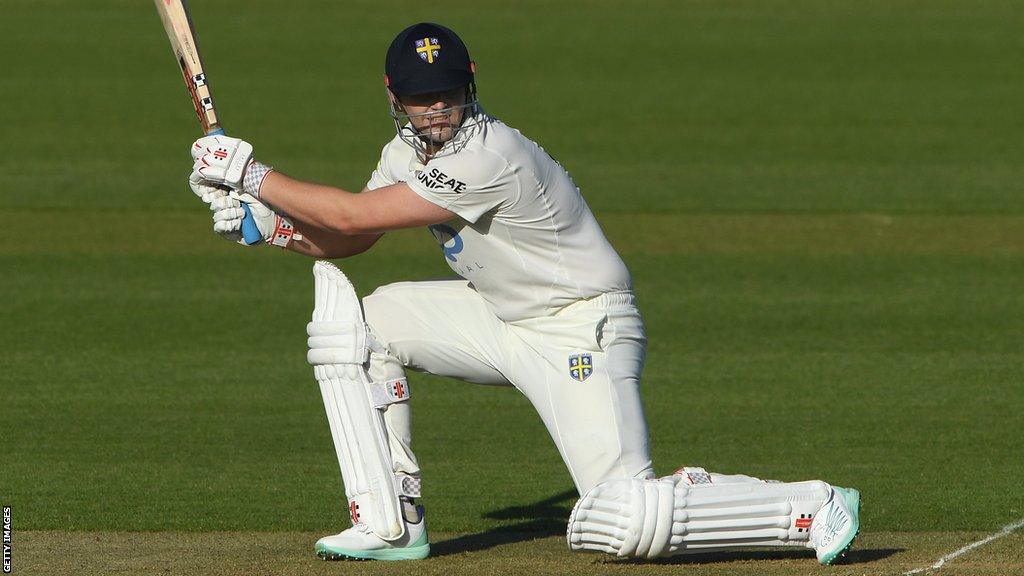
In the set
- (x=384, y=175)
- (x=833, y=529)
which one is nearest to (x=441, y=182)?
(x=384, y=175)

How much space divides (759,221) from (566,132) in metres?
5.35

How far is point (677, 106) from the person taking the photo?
20.4 m

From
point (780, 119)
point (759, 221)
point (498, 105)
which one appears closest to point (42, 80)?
point (498, 105)

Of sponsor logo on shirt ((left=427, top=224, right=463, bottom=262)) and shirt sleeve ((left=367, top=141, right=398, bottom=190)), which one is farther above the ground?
shirt sleeve ((left=367, top=141, right=398, bottom=190))

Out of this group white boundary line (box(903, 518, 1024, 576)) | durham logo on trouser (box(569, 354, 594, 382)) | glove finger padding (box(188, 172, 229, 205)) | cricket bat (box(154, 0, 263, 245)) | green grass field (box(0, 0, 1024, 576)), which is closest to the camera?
white boundary line (box(903, 518, 1024, 576))

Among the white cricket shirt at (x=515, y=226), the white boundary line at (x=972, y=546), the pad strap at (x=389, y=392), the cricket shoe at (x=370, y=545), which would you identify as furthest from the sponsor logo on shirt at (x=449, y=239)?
the white boundary line at (x=972, y=546)

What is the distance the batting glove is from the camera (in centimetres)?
541

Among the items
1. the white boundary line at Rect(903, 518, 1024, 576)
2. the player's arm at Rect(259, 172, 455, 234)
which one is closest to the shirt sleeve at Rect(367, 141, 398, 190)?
the player's arm at Rect(259, 172, 455, 234)

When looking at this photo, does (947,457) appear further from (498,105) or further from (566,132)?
(498,105)

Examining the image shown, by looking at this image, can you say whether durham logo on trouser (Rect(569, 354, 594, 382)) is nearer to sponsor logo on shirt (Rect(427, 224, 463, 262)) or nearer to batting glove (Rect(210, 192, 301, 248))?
sponsor logo on shirt (Rect(427, 224, 463, 262))

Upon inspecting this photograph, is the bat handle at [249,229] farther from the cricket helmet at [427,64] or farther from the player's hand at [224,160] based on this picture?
the cricket helmet at [427,64]

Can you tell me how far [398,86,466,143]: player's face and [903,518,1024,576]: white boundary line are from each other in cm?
202

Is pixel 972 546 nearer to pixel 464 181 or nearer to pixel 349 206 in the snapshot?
pixel 464 181

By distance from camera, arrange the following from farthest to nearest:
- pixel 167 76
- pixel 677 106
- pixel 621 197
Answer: pixel 167 76 < pixel 677 106 < pixel 621 197
